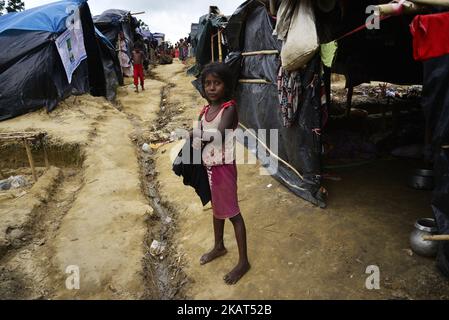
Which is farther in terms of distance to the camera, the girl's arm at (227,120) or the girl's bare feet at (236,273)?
the girl's bare feet at (236,273)

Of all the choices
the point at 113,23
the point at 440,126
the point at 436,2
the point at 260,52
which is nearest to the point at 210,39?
the point at 260,52

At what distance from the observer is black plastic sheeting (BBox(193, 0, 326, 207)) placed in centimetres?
368

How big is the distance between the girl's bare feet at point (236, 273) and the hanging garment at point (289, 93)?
1.84 meters

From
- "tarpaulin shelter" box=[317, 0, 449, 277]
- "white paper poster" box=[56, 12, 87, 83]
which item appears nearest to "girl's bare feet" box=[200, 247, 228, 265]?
"tarpaulin shelter" box=[317, 0, 449, 277]

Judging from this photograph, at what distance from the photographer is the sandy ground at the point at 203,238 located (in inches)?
107

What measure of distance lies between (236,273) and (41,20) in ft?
31.9

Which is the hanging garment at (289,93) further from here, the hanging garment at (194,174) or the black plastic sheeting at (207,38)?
the black plastic sheeting at (207,38)

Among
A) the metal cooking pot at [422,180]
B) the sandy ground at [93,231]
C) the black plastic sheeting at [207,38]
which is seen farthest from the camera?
the black plastic sheeting at [207,38]

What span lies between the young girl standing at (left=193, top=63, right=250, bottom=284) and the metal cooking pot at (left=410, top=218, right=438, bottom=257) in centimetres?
145

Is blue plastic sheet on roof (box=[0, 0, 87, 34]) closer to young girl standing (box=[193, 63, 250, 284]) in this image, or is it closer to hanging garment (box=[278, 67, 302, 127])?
hanging garment (box=[278, 67, 302, 127])

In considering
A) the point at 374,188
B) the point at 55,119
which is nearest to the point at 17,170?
the point at 55,119

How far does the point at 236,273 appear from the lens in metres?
2.79

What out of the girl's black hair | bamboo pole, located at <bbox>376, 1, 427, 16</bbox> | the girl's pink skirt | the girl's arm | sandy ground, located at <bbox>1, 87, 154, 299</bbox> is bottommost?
sandy ground, located at <bbox>1, 87, 154, 299</bbox>

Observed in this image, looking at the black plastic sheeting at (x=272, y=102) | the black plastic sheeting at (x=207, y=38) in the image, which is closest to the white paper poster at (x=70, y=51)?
the black plastic sheeting at (x=207, y=38)
